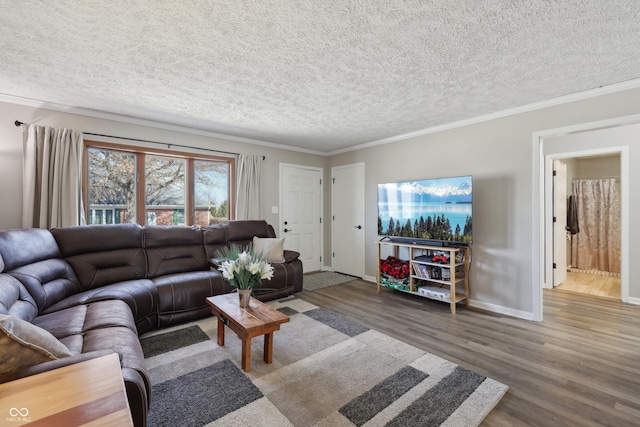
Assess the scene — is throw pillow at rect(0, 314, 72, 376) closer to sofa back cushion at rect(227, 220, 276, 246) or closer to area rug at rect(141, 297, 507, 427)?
area rug at rect(141, 297, 507, 427)

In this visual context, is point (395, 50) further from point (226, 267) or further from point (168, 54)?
point (226, 267)

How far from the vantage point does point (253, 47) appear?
201 centimetres

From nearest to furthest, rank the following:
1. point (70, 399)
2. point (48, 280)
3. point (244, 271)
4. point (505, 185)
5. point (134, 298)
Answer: point (70, 399) → point (244, 271) → point (48, 280) → point (134, 298) → point (505, 185)

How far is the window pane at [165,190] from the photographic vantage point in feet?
12.9

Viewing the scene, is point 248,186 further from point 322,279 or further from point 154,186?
point 322,279

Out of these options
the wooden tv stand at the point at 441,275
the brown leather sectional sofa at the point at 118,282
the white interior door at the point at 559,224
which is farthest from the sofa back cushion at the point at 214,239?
the white interior door at the point at 559,224

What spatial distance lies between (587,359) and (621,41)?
2.40m

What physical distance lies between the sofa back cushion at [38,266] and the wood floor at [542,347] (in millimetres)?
2583

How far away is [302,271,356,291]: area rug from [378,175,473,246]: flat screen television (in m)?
1.20

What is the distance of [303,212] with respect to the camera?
17.8 ft

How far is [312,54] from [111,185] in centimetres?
318

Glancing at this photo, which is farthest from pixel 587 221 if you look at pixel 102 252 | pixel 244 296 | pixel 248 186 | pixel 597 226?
pixel 102 252

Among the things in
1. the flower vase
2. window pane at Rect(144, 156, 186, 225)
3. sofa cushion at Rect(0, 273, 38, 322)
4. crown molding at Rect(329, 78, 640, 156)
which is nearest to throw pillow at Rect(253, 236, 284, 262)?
window pane at Rect(144, 156, 186, 225)

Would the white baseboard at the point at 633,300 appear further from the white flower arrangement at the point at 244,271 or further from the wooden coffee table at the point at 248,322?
the white flower arrangement at the point at 244,271
